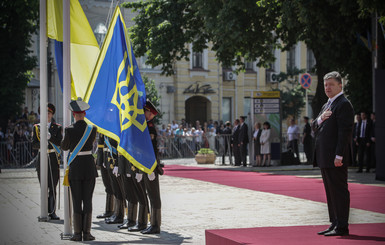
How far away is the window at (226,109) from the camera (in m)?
48.5

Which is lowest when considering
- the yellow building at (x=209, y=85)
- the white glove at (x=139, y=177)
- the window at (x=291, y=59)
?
the white glove at (x=139, y=177)

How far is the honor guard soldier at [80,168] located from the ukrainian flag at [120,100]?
1.71 feet

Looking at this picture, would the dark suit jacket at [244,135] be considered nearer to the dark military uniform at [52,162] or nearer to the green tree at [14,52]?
the green tree at [14,52]

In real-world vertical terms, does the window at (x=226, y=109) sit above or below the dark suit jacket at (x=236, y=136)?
above

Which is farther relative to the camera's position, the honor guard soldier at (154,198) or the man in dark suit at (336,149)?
the honor guard soldier at (154,198)

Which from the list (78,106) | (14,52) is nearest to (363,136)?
(78,106)

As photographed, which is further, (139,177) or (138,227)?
(138,227)

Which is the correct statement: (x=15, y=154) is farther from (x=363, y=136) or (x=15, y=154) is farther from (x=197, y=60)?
(x=197, y=60)

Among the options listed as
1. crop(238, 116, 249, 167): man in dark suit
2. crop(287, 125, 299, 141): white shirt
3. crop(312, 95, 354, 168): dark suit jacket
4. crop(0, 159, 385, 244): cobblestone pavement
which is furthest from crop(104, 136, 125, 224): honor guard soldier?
crop(287, 125, 299, 141): white shirt

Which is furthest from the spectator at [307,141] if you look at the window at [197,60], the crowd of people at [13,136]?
the window at [197,60]

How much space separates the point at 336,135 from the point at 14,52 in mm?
27015

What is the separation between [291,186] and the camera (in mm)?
17547

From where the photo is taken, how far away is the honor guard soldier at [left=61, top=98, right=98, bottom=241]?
9.45 metres

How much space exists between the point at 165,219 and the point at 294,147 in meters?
18.2
